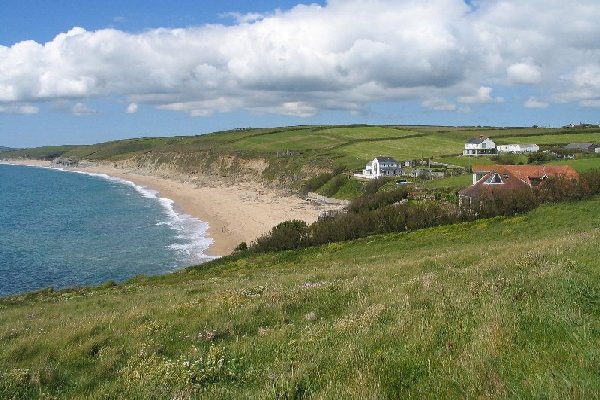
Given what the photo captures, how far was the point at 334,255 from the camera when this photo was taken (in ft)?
133

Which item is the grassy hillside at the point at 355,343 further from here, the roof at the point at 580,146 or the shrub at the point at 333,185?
the roof at the point at 580,146

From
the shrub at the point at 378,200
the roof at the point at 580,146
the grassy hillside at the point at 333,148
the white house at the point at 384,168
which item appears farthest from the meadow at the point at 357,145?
the shrub at the point at 378,200

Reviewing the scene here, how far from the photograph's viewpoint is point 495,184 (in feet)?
188

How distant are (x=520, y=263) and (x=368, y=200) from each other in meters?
54.7

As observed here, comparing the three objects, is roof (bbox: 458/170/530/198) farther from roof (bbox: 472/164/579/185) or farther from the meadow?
the meadow

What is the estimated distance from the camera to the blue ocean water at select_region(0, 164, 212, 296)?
2062 inches

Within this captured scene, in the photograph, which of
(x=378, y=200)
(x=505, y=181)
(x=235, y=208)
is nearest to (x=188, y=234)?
(x=235, y=208)

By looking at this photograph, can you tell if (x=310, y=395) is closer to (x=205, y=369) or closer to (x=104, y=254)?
(x=205, y=369)

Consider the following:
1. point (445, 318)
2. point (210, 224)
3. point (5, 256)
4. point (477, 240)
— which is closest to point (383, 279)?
point (445, 318)

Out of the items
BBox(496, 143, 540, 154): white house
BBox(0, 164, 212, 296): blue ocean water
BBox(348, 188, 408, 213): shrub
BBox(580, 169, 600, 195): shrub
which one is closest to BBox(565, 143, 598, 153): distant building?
BBox(496, 143, 540, 154): white house

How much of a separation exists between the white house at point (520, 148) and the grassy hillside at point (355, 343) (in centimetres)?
11826

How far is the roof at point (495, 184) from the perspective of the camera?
5590cm

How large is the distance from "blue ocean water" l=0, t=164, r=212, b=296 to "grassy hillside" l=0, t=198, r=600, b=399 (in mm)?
39082

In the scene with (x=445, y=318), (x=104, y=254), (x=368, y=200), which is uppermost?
(x=445, y=318)
